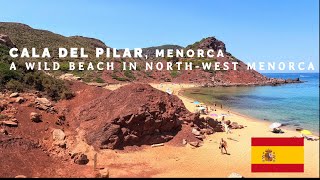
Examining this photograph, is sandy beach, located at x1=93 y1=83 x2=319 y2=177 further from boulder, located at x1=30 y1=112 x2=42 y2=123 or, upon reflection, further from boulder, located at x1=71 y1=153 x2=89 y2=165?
boulder, located at x1=30 y1=112 x2=42 y2=123

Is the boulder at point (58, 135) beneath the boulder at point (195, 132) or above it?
above

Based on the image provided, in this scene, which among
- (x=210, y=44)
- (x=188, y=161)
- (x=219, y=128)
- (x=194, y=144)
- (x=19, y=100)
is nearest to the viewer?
(x=188, y=161)

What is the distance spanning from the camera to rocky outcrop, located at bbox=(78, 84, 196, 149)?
17312mm

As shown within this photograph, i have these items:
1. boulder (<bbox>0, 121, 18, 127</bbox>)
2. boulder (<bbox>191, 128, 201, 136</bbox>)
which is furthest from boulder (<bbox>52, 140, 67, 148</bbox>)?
boulder (<bbox>191, 128, 201, 136</bbox>)

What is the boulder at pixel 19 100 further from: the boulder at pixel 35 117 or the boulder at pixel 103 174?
the boulder at pixel 103 174

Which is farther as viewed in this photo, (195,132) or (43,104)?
(43,104)

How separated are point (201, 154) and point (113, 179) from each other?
5.78m

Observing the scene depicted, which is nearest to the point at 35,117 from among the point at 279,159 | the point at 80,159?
the point at 80,159

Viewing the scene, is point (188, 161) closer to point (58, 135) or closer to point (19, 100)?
point (58, 135)

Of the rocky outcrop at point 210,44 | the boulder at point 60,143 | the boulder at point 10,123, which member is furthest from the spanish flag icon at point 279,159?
the rocky outcrop at point 210,44

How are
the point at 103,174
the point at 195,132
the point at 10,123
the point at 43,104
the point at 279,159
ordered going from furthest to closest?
the point at 43,104
the point at 195,132
the point at 10,123
the point at 279,159
the point at 103,174

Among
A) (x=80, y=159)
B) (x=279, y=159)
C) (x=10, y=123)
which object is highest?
(x=10, y=123)

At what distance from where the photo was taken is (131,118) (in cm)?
1769

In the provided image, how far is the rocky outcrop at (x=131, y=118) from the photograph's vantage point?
56.8 ft
